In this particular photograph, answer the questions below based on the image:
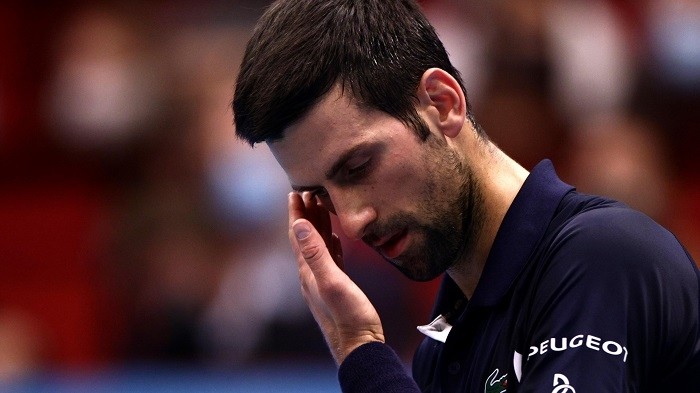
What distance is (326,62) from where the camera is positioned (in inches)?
104

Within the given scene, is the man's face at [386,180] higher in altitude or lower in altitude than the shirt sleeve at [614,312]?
higher

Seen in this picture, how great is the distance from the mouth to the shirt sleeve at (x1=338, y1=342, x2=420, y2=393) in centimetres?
23

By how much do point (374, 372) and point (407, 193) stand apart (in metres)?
0.41

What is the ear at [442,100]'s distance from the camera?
108 inches

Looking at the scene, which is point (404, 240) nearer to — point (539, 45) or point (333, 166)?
point (333, 166)

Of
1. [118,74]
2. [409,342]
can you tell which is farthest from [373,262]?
[118,74]

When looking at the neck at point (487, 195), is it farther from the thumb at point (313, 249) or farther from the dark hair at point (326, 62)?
the thumb at point (313, 249)

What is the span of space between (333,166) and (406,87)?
0.80 ft

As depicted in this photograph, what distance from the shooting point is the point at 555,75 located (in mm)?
7090

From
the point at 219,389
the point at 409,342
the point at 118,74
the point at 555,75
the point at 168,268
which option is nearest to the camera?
the point at 219,389

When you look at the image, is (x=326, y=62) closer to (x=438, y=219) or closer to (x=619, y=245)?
(x=438, y=219)

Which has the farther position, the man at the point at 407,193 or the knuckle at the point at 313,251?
the knuckle at the point at 313,251

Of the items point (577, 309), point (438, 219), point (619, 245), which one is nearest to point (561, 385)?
point (577, 309)

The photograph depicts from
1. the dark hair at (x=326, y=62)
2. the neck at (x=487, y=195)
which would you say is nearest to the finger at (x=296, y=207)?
the dark hair at (x=326, y=62)
